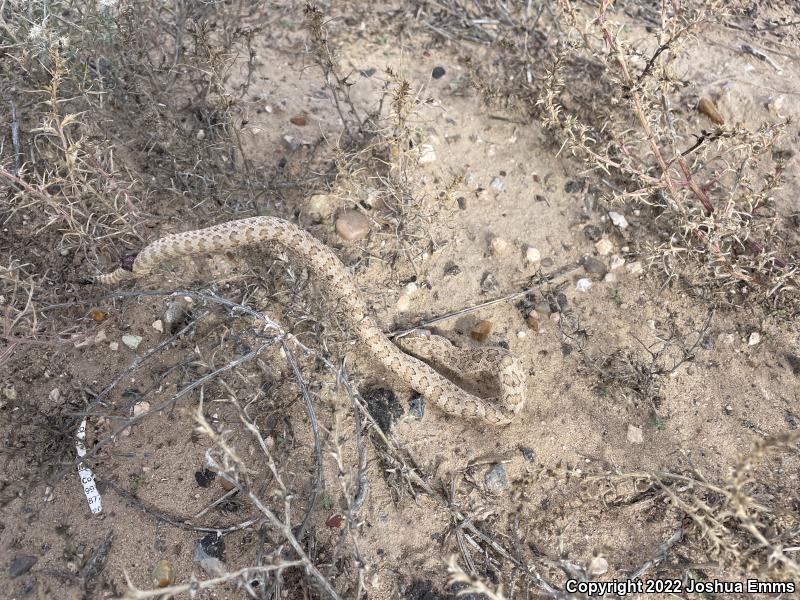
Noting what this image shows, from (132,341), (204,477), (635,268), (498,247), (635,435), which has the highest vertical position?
(635,268)

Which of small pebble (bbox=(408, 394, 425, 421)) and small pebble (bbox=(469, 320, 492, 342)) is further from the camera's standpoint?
small pebble (bbox=(469, 320, 492, 342))

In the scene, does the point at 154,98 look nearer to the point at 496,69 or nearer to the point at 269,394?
the point at 269,394

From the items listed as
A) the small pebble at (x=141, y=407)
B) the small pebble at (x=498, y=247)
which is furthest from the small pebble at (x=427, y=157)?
the small pebble at (x=141, y=407)

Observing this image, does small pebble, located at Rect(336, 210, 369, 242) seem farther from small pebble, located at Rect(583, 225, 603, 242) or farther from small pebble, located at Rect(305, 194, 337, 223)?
small pebble, located at Rect(583, 225, 603, 242)

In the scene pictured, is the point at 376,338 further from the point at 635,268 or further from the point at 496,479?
the point at 635,268

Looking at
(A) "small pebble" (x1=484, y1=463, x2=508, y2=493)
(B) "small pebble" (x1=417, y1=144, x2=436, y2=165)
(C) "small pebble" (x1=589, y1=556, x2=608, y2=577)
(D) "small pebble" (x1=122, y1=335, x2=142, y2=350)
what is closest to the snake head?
(D) "small pebble" (x1=122, y1=335, x2=142, y2=350)

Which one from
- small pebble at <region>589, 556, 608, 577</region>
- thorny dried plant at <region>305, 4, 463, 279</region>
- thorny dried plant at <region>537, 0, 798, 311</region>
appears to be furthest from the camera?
thorny dried plant at <region>305, 4, 463, 279</region>

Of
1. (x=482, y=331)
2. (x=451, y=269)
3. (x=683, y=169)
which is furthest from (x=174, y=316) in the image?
(x=683, y=169)
